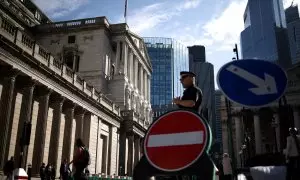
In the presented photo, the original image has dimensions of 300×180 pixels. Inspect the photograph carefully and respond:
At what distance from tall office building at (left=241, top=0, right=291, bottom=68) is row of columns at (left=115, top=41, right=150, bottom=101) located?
113 m

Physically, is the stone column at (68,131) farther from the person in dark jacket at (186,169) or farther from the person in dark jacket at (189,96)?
the person in dark jacket at (186,169)

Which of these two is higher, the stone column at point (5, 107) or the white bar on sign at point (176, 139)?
the stone column at point (5, 107)

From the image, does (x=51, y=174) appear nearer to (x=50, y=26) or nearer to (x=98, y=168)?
(x=98, y=168)

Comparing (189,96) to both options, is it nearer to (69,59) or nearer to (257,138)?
(69,59)

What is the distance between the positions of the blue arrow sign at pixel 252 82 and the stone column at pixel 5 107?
17.1 m

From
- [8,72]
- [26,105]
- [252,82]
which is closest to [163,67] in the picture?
[26,105]

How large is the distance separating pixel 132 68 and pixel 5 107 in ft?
116

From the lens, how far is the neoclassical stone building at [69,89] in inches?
776

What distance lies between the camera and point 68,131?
26812mm

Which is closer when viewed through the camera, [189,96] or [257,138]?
[189,96]

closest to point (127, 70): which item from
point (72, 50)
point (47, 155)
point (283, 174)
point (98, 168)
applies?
point (72, 50)

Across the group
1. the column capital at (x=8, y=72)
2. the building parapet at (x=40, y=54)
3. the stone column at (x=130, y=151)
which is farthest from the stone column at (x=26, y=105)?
the stone column at (x=130, y=151)

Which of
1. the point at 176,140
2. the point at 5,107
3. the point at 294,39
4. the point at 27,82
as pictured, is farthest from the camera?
the point at 294,39

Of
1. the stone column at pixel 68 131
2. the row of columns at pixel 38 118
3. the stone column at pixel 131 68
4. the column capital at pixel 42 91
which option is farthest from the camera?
the stone column at pixel 131 68
